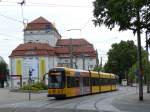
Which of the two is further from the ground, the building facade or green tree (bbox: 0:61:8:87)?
the building facade

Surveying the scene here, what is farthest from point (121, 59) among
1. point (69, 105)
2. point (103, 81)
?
point (69, 105)

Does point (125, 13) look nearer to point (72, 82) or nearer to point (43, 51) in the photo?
point (72, 82)

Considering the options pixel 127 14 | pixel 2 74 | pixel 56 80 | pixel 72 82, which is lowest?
pixel 72 82

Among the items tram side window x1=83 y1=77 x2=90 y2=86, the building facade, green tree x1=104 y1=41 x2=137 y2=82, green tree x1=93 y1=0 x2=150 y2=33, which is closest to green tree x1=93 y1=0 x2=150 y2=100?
green tree x1=93 y1=0 x2=150 y2=33

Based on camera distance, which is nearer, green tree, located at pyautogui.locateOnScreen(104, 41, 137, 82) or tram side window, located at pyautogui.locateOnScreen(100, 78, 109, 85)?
tram side window, located at pyautogui.locateOnScreen(100, 78, 109, 85)

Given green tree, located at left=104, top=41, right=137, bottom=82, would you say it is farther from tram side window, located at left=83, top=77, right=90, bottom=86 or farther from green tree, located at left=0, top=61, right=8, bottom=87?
tram side window, located at left=83, top=77, right=90, bottom=86

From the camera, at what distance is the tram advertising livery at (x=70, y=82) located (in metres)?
48.8

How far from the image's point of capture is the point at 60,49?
166 metres

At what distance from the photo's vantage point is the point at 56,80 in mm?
48906

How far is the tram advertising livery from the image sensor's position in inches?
1922

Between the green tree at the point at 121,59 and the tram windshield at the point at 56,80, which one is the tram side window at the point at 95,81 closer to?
the tram windshield at the point at 56,80

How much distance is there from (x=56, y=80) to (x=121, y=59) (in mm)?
109758

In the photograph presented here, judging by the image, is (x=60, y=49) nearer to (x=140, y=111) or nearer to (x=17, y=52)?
(x=17, y=52)

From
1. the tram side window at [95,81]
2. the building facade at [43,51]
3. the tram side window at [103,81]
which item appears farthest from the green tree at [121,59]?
the tram side window at [95,81]
